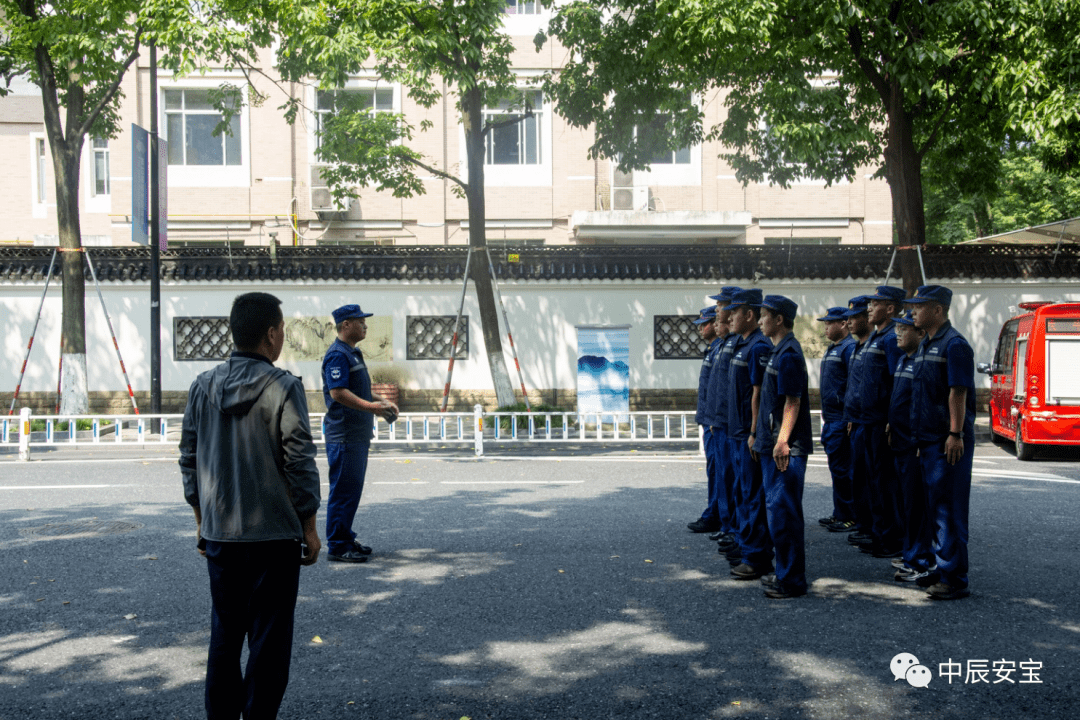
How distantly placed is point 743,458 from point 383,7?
28.3 feet

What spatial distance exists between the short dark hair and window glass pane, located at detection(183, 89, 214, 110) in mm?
22154

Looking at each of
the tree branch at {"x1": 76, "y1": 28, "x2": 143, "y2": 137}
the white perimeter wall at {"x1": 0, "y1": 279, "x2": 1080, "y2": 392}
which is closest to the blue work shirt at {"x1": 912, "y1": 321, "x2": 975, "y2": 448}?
the white perimeter wall at {"x1": 0, "y1": 279, "x2": 1080, "y2": 392}

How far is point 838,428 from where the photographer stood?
768 cm

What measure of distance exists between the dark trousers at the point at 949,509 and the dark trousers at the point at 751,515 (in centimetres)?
108

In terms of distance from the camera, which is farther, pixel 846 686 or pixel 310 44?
pixel 310 44

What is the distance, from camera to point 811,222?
24.9 metres

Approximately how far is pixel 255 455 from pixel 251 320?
1.75 feet

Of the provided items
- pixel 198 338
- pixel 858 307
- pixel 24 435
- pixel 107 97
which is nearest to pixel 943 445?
pixel 858 307

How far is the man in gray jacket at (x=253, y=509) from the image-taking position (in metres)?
3.49

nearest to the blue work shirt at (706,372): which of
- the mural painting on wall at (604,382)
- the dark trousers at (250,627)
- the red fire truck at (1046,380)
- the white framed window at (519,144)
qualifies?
the dark trousers at (250,627)

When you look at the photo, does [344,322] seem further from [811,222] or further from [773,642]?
[811,222]

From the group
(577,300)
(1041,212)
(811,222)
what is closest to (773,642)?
(577,300)

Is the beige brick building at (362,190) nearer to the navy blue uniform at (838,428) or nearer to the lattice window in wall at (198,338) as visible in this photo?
the lattice window in wall at (198,338)

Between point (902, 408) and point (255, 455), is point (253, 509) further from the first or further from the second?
point (902, 408)
